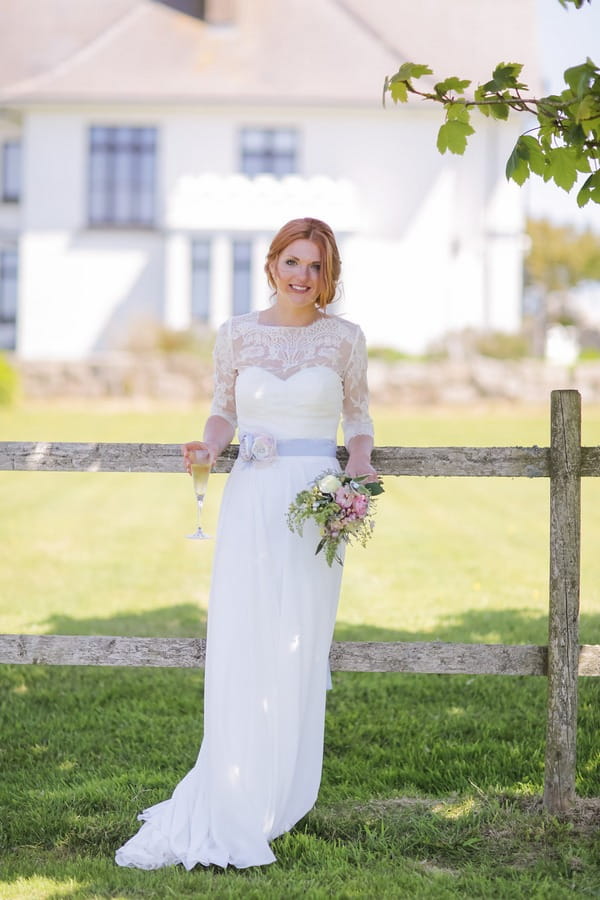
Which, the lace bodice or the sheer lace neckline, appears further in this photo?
the sheer lace neckline

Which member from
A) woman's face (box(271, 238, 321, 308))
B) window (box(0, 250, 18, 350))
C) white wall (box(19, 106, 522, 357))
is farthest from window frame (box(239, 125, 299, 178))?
woman's face (box(271, 238, 321, 308))

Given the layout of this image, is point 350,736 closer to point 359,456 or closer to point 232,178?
point 359,456

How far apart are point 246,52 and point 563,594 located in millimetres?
30088

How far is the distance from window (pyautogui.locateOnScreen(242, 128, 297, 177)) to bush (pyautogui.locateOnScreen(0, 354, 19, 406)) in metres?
10.9

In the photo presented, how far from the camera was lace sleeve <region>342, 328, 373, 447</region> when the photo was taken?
4.08 meters

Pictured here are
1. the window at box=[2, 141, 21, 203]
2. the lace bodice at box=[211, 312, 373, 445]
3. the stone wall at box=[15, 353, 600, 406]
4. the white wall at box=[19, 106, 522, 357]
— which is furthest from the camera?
the window at box=[2, 141, 21, 203]

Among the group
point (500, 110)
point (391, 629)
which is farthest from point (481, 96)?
point (391, 629)

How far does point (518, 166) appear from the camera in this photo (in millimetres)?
3541

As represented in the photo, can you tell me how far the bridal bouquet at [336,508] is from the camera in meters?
3.73

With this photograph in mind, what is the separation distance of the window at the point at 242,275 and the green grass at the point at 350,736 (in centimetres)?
1944

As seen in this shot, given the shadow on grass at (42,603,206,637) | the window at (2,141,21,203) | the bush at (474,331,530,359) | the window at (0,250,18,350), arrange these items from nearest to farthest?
1. the shadow on grass at (42,603,206,637)
2. the bush at (474,331,530,359)
3. the window at (0,250,18,350)
4. the window at (2,141,21,203)

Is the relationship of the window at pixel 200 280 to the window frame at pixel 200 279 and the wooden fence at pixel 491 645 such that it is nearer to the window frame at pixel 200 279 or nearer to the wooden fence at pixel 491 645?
the window frame at pixel 200 279

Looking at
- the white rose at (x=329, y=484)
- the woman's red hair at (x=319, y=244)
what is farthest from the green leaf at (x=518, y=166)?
the white rose at (x=329, y=484)

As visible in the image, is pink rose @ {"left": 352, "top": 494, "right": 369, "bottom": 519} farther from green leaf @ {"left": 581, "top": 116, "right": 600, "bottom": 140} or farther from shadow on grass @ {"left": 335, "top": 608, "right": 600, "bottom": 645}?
shadow on grass @ {"left": 335, "top": 608, "right": 600, "bottom": 645}
